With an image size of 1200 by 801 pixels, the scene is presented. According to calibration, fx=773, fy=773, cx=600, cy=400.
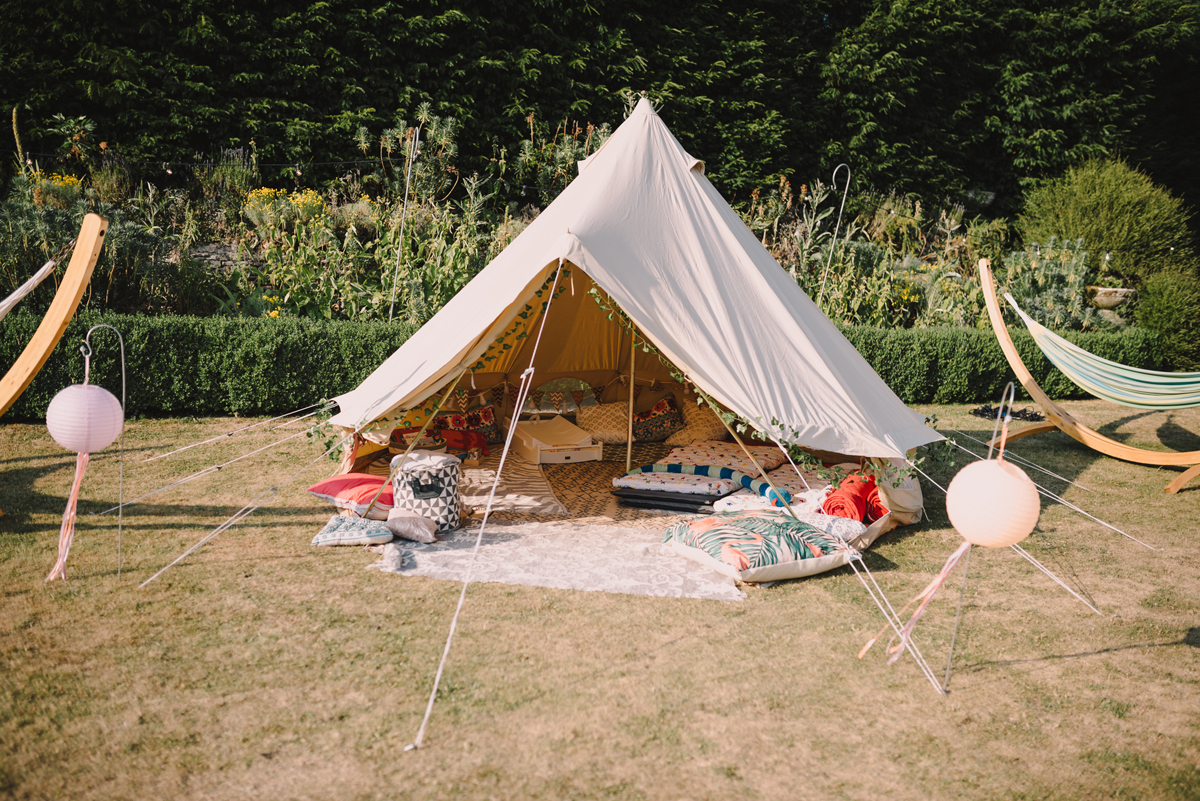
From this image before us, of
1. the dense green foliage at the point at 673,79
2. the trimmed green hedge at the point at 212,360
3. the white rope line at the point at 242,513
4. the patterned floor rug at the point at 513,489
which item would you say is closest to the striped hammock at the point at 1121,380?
the patterned floor rug at the point at 513,489

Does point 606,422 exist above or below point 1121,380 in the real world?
below

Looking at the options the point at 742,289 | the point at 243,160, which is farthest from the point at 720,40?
the point at 742,289

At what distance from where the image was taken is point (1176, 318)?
30.8 feet

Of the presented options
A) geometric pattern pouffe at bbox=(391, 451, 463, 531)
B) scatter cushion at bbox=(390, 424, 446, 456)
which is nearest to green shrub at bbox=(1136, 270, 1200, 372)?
scatter cushion at bbox=(390, 424, 446, 456)

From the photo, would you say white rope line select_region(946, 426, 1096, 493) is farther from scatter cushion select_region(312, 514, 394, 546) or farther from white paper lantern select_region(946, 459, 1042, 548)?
scatter cushion select_region(312, 514, 394, 546)

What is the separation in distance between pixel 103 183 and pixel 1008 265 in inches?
417

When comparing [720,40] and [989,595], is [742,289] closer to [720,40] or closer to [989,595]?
[989,595]

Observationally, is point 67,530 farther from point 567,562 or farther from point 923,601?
point 923,601

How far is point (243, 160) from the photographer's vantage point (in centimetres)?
913

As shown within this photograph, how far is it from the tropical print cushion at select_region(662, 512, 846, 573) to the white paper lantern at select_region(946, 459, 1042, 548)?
101 centimetres

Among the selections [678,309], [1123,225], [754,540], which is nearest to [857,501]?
[754,540]

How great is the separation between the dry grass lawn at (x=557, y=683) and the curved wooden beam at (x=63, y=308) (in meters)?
0.73

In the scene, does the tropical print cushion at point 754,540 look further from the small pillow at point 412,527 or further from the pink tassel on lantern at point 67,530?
the pink tassel on lantern at point 67,530

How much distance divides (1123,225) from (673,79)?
6.71 meters
